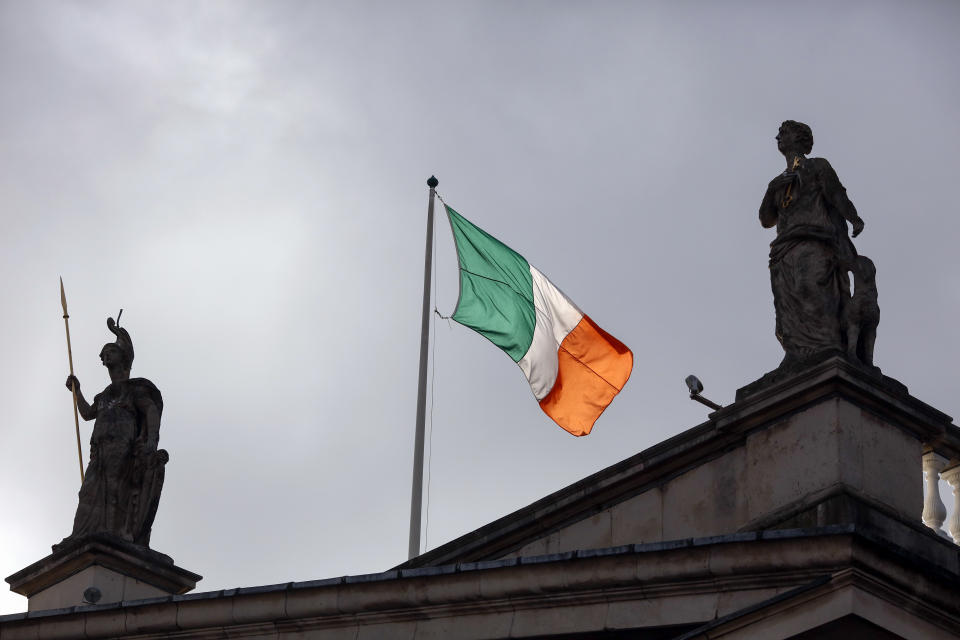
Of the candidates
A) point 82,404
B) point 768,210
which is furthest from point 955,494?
point 82,404

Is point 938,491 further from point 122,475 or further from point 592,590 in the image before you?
point 122,475

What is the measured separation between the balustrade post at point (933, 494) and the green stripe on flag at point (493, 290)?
411 inches

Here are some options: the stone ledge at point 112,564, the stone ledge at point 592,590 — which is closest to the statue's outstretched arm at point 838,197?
the stone ledge at point 592,590

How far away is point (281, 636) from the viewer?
21.3m

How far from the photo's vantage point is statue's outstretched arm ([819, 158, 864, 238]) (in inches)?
878

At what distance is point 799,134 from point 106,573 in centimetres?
976

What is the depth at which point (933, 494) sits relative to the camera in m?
21.1

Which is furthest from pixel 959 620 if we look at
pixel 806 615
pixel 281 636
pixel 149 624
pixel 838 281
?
pixel 149 624

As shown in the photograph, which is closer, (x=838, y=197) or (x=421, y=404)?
(x=838, y=197)

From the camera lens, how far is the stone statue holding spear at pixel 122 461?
84.6ft

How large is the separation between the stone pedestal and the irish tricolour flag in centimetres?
644

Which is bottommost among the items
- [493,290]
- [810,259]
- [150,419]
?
[150,419]

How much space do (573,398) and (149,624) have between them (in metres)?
9.37

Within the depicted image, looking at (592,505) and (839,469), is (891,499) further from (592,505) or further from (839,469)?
(592,505)
